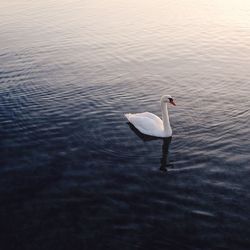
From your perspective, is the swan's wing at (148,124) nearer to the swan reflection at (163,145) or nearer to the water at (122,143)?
the swan reflection at (163,145)

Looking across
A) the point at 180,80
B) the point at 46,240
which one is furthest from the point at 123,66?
the point at 46,240

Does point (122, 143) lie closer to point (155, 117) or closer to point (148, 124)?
point (148, 124)

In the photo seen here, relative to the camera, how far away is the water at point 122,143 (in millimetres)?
13516

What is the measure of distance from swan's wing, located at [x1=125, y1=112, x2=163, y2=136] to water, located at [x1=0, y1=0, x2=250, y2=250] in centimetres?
47

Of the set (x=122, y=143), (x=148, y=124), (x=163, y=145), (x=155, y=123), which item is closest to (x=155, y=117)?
(x=155, y=123)

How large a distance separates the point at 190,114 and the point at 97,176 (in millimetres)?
7533

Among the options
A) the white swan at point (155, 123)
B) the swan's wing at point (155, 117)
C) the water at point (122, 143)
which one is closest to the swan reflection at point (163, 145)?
the water at point (122, 143)

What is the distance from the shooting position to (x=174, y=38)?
124 feet

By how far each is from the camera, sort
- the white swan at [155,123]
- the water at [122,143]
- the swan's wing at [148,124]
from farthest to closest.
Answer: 1. the swan's wing at [148,124]
2. the white swan at [155,123]
3. the water at [122,143]

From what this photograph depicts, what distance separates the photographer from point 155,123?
20.3 meters

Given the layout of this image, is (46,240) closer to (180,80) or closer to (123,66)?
(180,80)

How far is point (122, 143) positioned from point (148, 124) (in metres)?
1.78

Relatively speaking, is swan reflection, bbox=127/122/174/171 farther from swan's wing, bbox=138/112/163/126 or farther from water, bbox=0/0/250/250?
swan's wing, bbox=138/112/163/126

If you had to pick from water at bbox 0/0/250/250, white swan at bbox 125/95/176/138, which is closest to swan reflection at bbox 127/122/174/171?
water at bbox 0/0/250/250
